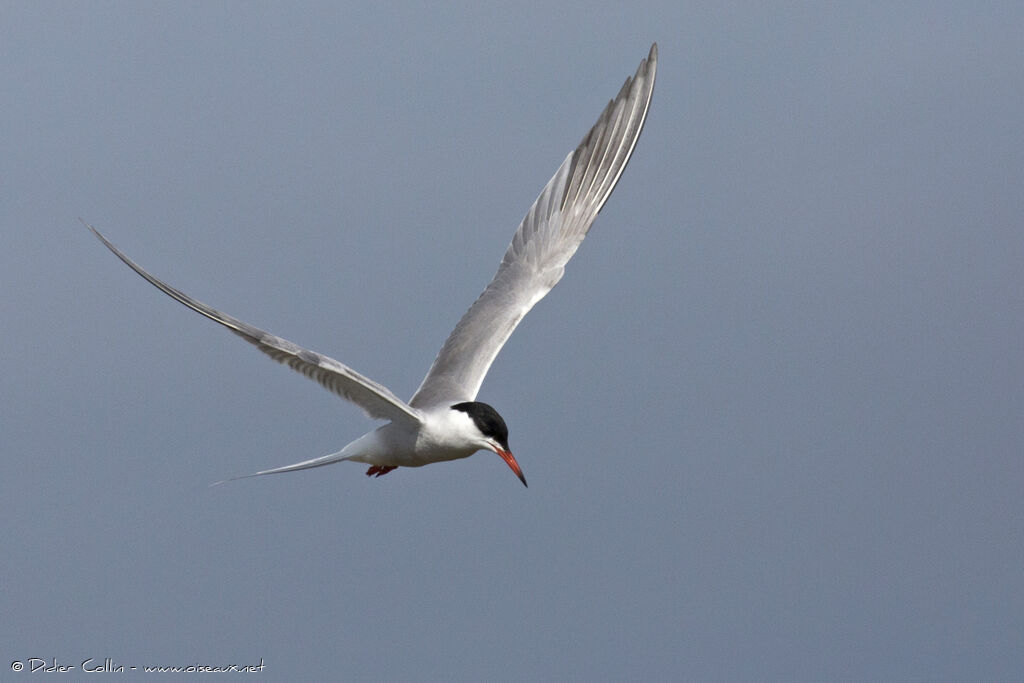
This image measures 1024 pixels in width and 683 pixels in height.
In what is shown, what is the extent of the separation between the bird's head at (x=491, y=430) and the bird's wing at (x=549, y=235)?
1248mm

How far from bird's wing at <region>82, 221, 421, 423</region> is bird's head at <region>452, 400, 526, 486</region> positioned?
1.48 feet

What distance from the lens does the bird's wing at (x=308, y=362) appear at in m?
7.32

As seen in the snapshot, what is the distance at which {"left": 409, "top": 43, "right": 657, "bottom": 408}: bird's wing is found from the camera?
1059 cm

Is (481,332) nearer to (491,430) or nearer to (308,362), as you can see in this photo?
(491,430)

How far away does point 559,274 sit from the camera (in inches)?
442

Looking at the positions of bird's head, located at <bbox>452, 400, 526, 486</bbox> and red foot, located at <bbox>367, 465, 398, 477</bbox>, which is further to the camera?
red foot, located at <bbox>367, 465, 398, 477</bbox>

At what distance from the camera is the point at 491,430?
8.98 metres

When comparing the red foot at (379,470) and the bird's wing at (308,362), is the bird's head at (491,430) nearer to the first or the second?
the bird's wing at (308,362)

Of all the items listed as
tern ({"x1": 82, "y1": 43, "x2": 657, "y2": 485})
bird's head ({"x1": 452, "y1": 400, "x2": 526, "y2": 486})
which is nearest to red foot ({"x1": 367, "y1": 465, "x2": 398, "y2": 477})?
tern ({"x1": 82, "y1": 43, "x2": 657, "y2": 485})

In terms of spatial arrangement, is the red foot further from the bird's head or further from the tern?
the bird's head

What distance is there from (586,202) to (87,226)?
5.41 metres

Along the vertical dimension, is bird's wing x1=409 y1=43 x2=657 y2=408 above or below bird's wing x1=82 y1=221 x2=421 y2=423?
above

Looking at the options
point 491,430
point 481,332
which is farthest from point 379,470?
point 481,332

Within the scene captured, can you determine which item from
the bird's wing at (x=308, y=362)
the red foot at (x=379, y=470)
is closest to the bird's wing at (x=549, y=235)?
the red foot at (x=379, y=470)
